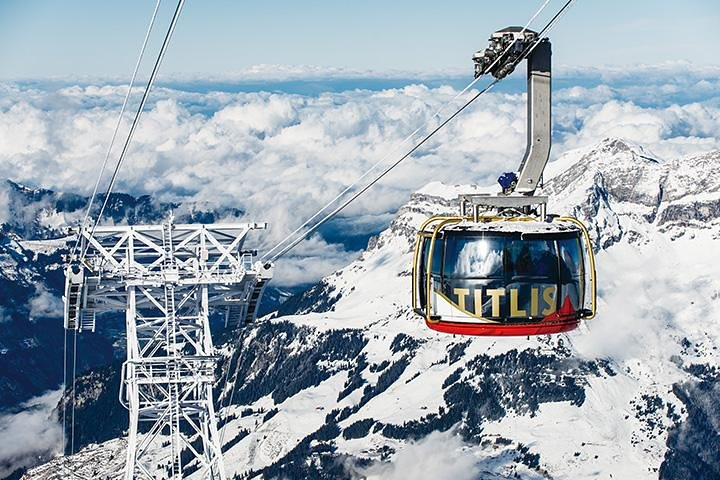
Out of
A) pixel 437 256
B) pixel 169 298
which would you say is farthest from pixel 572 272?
pixel 169 298

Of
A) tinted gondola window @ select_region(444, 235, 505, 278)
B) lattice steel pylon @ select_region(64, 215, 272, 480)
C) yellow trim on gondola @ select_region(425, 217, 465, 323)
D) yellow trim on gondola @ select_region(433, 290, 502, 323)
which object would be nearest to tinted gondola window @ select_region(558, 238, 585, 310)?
tinted gondola window @ select_region(444, 235, 505, 278)

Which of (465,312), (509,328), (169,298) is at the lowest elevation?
(169,298)

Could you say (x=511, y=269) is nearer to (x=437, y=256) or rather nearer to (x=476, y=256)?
(x=476, y=256)

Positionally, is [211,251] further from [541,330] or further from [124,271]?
[541,330]

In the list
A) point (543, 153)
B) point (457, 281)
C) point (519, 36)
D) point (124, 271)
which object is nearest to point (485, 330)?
point (457, 281)

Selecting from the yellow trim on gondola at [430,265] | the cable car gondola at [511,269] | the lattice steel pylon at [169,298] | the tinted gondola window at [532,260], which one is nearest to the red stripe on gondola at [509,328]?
the cable car gondola at [511,269]

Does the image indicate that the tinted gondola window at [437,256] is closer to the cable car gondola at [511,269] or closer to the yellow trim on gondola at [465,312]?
the cable car gondola at [511,269]
